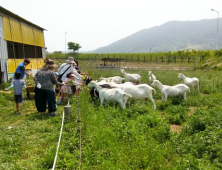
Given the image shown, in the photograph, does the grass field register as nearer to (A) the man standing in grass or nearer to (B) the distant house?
(A) the man standing in grass

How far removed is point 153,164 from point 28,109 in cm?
597

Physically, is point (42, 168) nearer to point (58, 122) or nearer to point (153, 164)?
point (153, 164)

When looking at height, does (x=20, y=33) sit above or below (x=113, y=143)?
above

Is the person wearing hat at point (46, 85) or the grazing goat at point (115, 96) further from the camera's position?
the grazing goat at point (115, 96)

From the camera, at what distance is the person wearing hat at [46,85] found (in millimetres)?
6539

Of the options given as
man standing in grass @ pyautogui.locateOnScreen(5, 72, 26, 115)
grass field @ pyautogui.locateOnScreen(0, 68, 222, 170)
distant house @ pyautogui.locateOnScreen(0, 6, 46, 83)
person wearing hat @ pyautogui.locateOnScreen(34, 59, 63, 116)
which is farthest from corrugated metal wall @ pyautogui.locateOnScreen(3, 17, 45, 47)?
grass field @ pyautogui.locateOnScreen(0, 68, 222, 170)

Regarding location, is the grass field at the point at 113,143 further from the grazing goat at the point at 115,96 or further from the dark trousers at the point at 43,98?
the grazing goat at the point at 115,96

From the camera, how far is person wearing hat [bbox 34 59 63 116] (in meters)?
6.54

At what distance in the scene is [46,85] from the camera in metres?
6.57

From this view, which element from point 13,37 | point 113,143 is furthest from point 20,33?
point 113,143

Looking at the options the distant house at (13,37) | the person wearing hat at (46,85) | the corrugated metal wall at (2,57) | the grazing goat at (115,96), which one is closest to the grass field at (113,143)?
the person wearing hat at (46,85)

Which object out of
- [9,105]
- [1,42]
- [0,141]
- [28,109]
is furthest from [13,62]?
[0,141]

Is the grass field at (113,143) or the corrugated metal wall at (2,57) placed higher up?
the corrugated metal wall at (2,57)

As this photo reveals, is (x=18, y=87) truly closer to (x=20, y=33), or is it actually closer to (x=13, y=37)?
(x=13, y=37)
